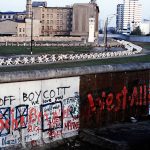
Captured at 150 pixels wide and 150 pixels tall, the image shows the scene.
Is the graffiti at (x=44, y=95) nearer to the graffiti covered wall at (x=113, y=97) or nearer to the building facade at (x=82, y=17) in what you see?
the graffiti covered wall at (x=113, y=97)

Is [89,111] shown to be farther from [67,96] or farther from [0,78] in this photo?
[0,78]

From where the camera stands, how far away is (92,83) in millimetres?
12531

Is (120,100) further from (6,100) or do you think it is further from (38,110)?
(6,100)

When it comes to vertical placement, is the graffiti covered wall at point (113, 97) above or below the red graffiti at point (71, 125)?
above

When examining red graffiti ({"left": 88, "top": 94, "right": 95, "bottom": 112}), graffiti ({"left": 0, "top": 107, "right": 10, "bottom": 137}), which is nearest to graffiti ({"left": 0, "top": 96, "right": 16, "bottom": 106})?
graffiti ({"left": 0, "top": 107, "right": 10, "bottom": 137})

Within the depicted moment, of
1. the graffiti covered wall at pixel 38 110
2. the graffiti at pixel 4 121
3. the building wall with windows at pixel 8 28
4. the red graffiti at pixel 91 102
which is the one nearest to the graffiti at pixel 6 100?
the graffiti covered wall at pixel 38 110

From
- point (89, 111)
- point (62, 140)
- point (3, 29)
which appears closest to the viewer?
point (62, 140)

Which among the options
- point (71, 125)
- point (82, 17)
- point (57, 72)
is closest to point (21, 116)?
point (57, 72)

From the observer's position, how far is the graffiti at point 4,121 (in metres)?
9.87

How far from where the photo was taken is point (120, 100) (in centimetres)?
1370

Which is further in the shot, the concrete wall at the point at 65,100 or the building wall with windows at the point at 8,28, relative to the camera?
the building wall with windows at the point at 8,28

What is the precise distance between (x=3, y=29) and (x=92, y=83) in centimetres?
17059

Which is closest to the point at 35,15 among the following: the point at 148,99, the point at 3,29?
the point at 3,29

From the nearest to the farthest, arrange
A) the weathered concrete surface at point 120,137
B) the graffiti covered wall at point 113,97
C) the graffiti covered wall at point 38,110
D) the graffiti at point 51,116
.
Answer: the graffiti covered wall at point 38,110 < the weathered concrete surface at point 120,137 < the graffiti at point 51,116 < the graffiti covered wall at point 113,97
